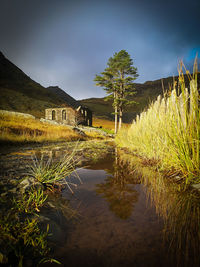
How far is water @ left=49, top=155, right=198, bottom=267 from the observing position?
0.63 meters

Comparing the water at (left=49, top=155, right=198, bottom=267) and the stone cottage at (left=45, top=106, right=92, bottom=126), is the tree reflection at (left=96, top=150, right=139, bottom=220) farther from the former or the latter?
the stone cottage at (left=45, top=106, right=92, bottom=126)

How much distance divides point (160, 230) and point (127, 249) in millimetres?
284

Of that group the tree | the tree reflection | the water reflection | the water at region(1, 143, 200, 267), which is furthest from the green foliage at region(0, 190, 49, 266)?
the tree

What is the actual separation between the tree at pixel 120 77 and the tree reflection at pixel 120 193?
54.0ft

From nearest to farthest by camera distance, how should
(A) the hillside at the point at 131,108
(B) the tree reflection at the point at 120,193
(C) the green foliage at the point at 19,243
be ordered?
(C) the green foliage at the point at 19,243
(B) the tree reflection at the point at 120,193
(A) the hillside at the point at 131,108

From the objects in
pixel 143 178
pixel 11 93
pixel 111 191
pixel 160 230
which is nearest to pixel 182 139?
pixel 143 178

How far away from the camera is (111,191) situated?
1.40m

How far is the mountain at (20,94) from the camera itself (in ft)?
100

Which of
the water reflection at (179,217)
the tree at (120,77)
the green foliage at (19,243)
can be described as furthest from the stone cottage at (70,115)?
the green foliage at (19,243)

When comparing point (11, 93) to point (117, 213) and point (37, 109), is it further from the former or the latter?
point (117, 213)

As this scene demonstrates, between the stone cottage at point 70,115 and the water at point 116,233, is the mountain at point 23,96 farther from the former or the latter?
the water at point 116,233

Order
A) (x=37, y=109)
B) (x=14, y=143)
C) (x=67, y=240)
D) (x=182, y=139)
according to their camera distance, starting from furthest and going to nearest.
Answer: (x=37, y=109) < (x=14, y=143) < (x=182, y=139) < (x=67, y=240)

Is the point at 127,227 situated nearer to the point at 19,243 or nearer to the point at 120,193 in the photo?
the point at 120,193

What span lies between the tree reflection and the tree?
1646 centimetres
